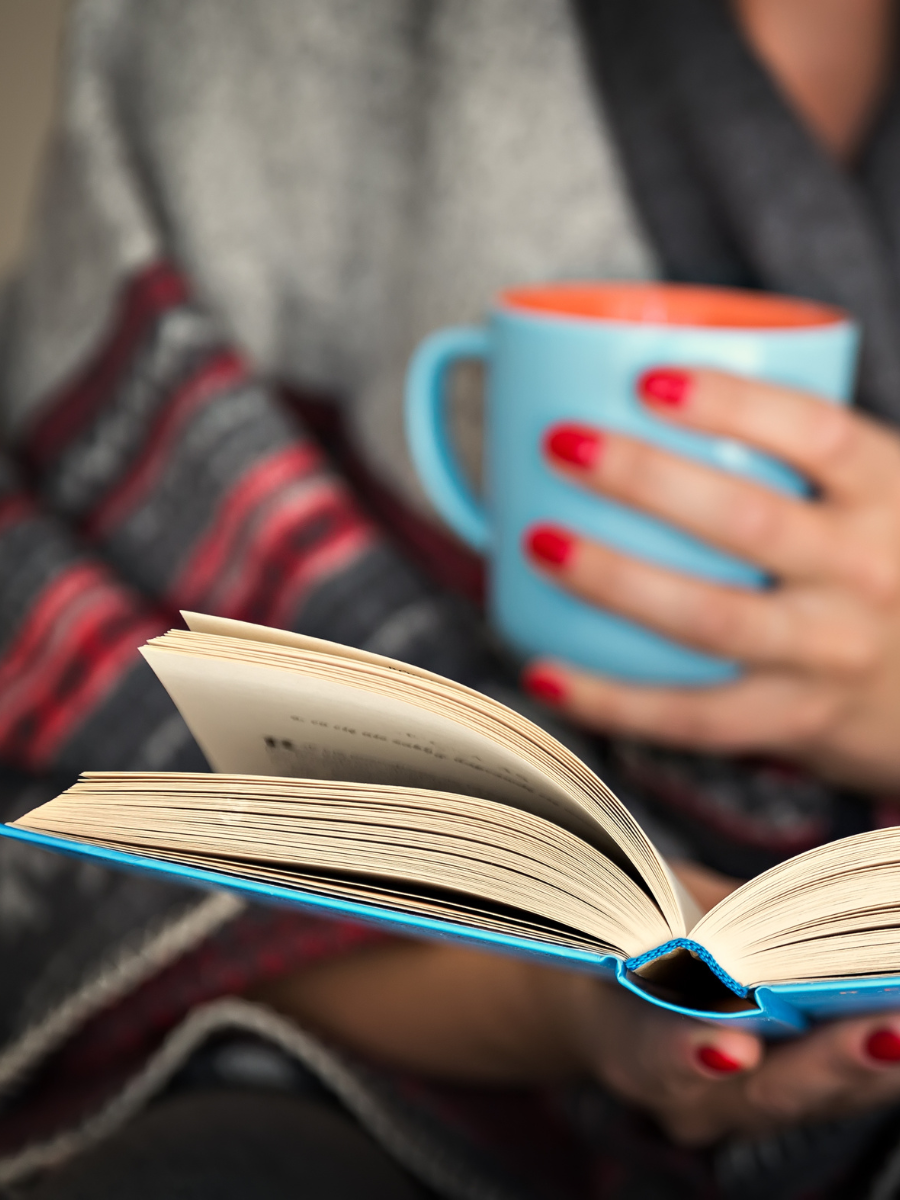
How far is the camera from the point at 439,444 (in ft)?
2.16

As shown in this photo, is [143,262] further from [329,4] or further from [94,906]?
[94,906]

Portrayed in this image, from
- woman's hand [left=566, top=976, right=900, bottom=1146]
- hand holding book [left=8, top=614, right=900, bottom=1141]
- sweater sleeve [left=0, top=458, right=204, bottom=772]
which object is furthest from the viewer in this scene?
sweater sleeve [left=0, top=458, right=204, bottom=772]

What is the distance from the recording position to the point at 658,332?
0.51 meters

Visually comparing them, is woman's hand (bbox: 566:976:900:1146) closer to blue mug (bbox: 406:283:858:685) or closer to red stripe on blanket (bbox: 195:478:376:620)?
blue mug (bbox: 406:283:858:685)

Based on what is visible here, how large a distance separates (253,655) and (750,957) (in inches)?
6.0

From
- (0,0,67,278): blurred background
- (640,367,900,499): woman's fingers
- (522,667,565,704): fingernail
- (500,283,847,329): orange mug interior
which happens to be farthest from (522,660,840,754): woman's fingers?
(0,0,67,278): blurred background

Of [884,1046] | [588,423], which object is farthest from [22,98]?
[884,1046]

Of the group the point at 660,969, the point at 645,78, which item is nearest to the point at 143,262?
the point at 645,78

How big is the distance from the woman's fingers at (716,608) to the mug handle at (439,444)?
0.09 metres

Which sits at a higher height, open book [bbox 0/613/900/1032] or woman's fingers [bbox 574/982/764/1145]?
open book [bbox 0/613/900/1032]

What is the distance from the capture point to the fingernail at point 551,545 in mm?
555

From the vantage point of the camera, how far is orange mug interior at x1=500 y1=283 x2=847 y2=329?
64cm

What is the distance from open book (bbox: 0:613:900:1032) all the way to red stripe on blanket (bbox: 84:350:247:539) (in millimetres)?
456

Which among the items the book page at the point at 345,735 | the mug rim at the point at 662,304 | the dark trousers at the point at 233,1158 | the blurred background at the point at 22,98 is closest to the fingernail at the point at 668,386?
the mug rim at the point at 662,304
